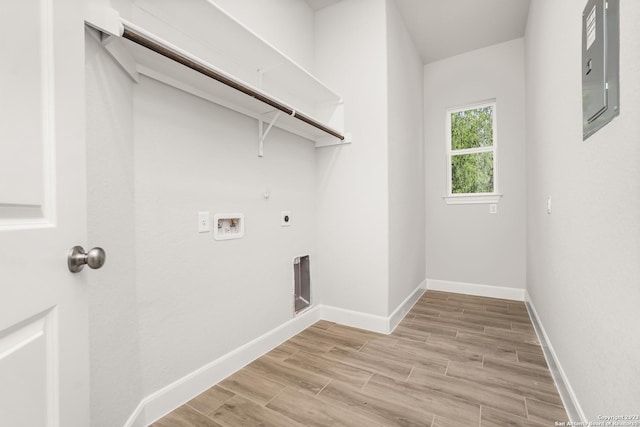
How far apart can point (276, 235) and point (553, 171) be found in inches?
72.5

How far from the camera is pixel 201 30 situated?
1571 mm

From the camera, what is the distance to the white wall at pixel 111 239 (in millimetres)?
1045

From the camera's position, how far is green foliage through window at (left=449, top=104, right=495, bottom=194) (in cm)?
352

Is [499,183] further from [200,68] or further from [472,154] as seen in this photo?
[200,68]

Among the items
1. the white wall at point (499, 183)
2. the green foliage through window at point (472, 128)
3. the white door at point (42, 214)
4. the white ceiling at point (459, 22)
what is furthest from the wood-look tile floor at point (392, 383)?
the white ceiling at point (459, 22)

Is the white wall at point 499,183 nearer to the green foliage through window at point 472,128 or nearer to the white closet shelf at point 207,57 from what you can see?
the green foliage through window at point 472,128

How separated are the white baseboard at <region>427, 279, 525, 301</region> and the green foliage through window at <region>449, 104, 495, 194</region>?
113cm

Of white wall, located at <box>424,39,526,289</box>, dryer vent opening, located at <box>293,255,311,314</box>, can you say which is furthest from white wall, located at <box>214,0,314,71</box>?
white wall, located at <box>424,39,526,289</box>

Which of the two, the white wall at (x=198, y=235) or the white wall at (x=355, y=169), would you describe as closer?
the white wall at (x=198, y=235)

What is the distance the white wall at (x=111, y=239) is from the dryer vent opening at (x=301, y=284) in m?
1.30

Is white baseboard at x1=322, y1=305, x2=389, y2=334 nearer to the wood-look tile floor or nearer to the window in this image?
the wood-look tile floor

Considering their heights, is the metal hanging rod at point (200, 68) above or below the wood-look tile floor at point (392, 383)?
above

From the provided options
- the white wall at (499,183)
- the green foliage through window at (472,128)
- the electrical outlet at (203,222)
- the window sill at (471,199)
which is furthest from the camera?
the green foliage through window at (472,128)

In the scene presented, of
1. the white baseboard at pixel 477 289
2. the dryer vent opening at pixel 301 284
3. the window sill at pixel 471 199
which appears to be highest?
the window sill at pixel 471 199
